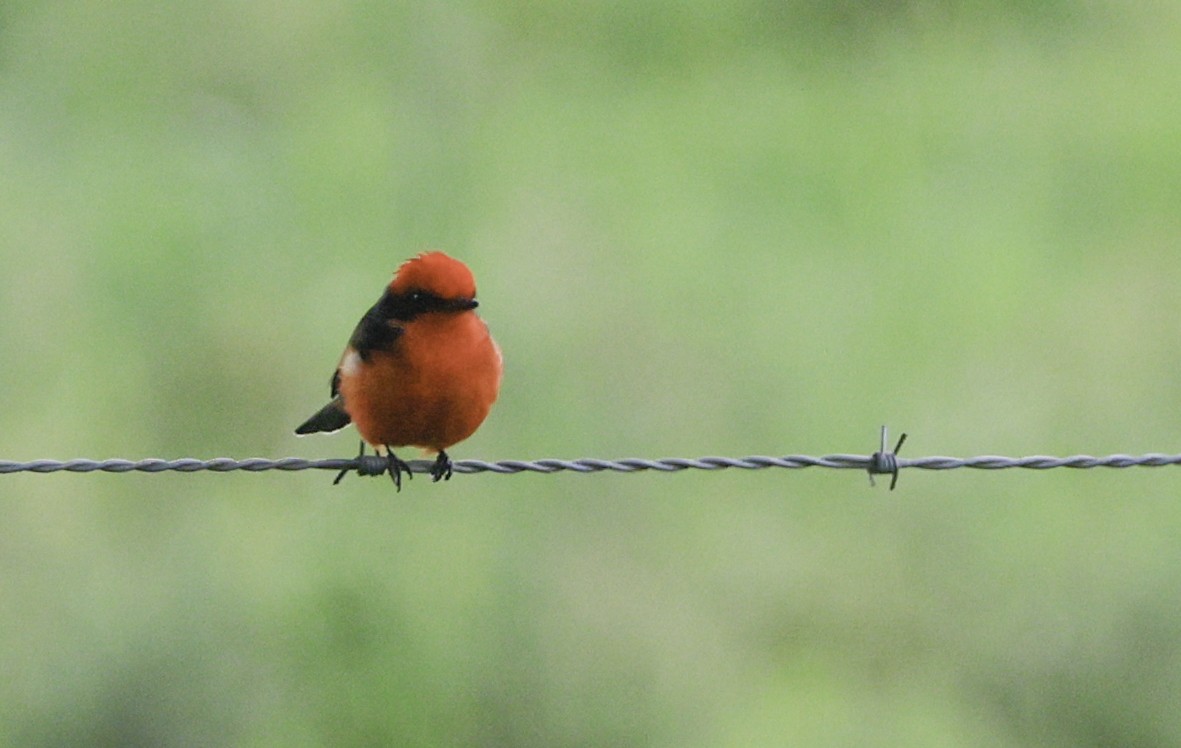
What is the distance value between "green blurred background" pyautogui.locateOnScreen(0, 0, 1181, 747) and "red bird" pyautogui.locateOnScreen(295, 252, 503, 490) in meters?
3.14

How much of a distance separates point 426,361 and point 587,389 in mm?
3983

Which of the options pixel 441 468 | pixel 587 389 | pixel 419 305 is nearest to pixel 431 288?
pixel 419 305

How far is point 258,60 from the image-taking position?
1198 cm

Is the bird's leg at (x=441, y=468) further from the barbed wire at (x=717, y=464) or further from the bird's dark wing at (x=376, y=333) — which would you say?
the barbed wire at (x=717, y=464)

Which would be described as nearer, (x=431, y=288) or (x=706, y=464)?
(x=706, y=464)

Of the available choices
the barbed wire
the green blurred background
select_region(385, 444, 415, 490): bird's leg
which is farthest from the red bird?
the green blurred background

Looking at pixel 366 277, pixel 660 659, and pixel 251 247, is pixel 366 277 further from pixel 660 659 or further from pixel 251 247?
pixel 660 659

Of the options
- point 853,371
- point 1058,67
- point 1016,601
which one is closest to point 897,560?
point 1016,601

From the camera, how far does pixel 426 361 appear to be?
4.60 metres

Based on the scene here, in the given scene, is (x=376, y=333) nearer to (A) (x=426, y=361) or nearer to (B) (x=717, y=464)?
(A) (x=426, y=361)

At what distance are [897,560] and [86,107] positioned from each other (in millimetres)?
6646

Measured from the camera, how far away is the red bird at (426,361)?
4.60 meters

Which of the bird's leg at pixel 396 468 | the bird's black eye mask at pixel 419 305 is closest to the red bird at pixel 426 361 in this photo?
the bird's black eye mask at pixel 419 305

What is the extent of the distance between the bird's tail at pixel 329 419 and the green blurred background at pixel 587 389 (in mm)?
2340
